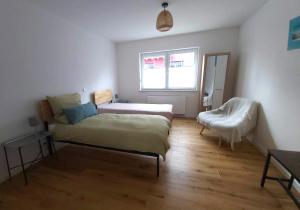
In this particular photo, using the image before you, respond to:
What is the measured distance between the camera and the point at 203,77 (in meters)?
3.79

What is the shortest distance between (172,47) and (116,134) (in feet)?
10.6

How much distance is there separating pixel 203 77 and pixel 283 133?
2.19 meters

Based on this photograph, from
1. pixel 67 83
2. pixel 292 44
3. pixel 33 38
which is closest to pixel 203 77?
pixel 292 44

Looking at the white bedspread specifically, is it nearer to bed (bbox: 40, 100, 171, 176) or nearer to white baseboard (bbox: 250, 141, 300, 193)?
white baseboard (bbox: 250, 141, 300, 193)

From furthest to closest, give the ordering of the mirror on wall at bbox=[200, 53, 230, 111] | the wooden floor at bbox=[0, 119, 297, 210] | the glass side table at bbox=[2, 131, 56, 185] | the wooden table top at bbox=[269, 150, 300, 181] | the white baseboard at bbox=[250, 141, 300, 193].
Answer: the mirror on wall at bbox=[200, 53, 230, 111], the glass side table at bbox=[2, 131, 56, 185], the white baseboard at bbox=[250, 141, 300, 193], the wooden floor at bbox=[0, 119, 297, 210], the wooden table top at bbox=[269, 150, 300, 181]

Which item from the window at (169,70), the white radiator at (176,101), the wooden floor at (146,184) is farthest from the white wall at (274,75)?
the white radiator at (176,101)

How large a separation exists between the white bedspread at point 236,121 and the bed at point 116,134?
3.51 ft

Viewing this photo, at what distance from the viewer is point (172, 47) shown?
4.20 meters

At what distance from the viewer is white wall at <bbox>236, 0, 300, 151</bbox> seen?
1.80 meters

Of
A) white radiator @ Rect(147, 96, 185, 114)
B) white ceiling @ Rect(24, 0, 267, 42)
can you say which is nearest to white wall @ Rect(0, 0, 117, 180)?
white ceiling @ Rect(24, 0, 267, 42)

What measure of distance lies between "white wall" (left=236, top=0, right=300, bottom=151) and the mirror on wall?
0.58 meters

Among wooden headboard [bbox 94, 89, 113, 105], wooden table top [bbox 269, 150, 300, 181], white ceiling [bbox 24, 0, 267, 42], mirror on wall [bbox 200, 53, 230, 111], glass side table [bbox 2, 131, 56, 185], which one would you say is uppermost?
white ceiling [bbox 24, 0, 267, 42]

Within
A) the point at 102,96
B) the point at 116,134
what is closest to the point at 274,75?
the point at 116,134

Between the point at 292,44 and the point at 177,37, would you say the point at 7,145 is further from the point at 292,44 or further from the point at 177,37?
the point at 177,37
